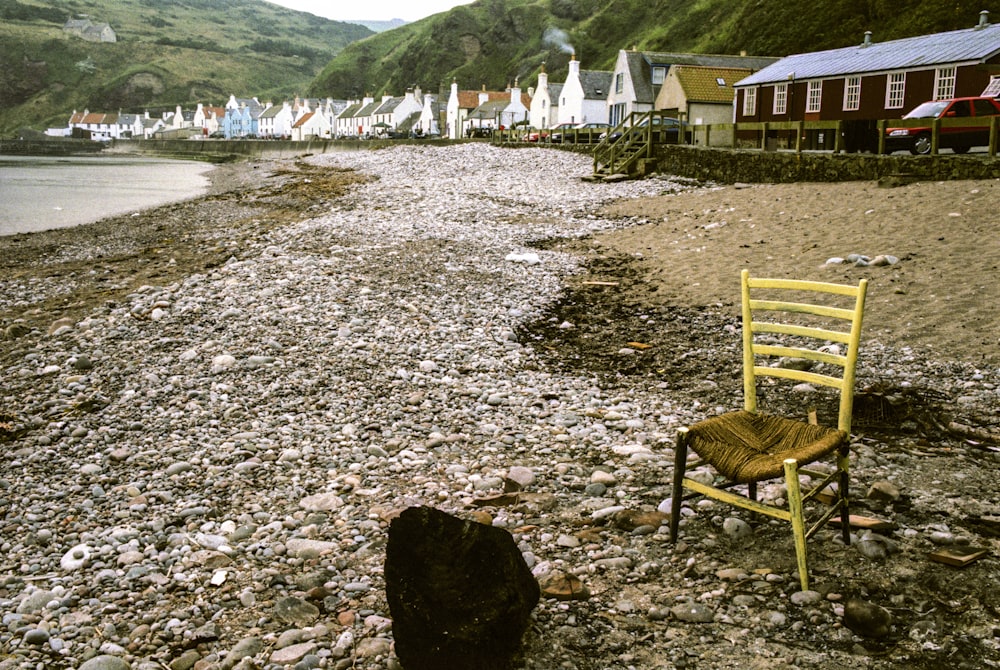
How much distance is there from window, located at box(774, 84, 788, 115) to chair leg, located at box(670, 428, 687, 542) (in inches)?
1449

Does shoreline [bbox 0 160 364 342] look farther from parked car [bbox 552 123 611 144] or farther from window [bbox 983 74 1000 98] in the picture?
window [bbox 983 74 1000 98]

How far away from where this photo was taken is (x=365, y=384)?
26.2 ft

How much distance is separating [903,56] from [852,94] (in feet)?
8.28

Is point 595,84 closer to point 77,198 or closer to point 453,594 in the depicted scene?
point 77,198

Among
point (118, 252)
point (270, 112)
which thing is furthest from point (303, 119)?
point (118, 252)

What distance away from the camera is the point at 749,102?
3972 cm

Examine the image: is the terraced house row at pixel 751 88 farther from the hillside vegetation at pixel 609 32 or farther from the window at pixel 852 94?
the hillside vegetation at pixel 609 32

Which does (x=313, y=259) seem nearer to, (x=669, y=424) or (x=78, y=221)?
(x=669, y=424)

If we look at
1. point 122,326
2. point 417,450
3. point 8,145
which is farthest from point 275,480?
point 8,145

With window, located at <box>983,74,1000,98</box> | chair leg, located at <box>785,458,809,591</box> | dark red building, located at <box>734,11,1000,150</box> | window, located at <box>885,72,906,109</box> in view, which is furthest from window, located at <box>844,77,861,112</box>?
chair leg, located at <box>785,458,809,591</box>

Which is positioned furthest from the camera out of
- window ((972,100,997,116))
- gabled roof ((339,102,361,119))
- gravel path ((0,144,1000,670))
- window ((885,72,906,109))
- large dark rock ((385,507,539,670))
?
gabled roof ((339,102,361,119))

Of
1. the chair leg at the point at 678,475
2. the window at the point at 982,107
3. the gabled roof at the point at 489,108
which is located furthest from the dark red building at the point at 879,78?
the gabled roof at the point at 489,108

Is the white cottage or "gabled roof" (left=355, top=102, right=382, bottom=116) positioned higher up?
"gabled roof" (left=355, top=102, right=382, bottom=116)

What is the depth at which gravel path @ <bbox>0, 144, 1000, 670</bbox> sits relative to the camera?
3906mm
